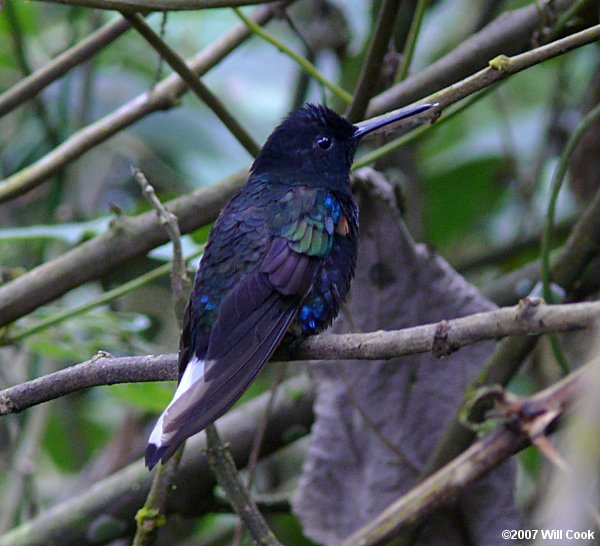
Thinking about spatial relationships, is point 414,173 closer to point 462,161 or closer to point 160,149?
point 462,161

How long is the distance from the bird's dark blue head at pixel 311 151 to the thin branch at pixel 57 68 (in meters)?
0.77

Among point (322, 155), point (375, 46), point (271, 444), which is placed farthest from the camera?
point (271, 444)

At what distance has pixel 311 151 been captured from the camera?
10.8 ft

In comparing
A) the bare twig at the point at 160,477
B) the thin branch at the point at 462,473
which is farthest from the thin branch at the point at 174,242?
the thin branch at the point at 462,473

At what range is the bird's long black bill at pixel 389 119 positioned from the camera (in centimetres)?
231

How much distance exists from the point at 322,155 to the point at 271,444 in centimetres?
128

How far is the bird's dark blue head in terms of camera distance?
3.19 meters

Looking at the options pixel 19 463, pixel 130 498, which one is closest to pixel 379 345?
pixel 130 498

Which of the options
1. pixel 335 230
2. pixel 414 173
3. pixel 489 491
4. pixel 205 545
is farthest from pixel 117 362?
pixel 414 173

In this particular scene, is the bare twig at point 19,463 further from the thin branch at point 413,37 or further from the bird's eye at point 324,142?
the thin branch at point 413,37

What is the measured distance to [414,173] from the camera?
476cm

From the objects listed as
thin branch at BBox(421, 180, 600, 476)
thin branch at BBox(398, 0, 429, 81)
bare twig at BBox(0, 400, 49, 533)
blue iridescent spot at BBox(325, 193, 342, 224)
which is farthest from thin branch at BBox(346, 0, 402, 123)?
bare twig at BBox(0, 400, 49, 533)

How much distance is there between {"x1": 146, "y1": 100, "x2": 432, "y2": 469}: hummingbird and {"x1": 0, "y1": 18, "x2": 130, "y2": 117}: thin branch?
0.80m

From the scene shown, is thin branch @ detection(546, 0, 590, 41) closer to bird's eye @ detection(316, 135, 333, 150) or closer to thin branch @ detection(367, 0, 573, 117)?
thin branch @ detection(367, 0, 573, 117)
